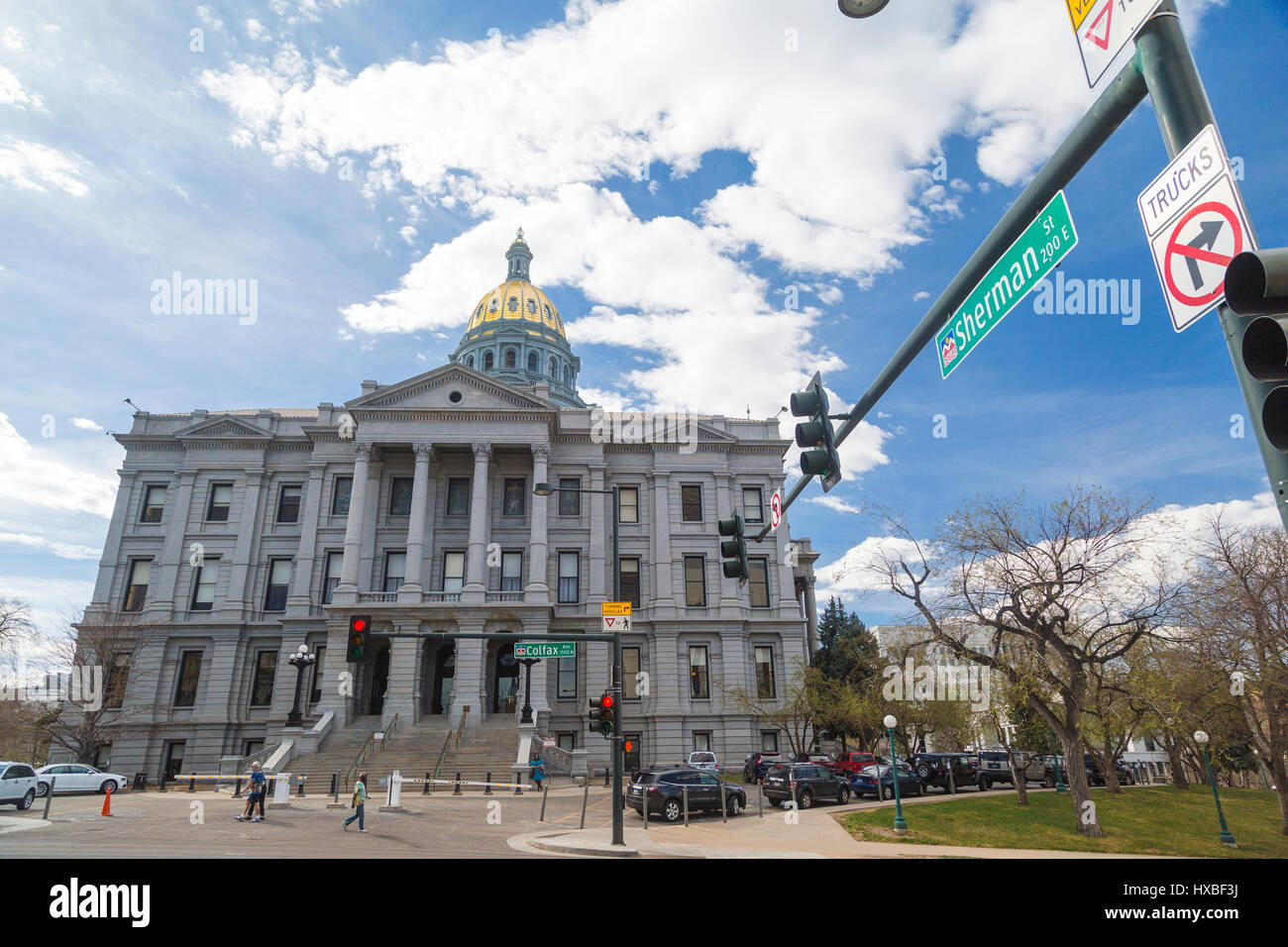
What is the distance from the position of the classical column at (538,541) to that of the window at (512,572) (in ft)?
5.24

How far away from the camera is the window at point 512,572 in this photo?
4394 cm

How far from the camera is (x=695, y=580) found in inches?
1817

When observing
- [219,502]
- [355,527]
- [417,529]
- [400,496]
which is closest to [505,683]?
[417,529]

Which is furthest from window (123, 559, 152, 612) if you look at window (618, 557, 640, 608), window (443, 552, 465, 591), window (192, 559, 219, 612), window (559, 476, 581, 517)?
window (618, 557, 640, 608)

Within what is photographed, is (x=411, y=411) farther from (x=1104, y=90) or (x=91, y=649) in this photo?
(x=1104, y=90)

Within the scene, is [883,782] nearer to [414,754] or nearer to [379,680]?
[414,754]

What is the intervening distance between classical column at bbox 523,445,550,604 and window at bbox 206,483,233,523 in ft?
63.3

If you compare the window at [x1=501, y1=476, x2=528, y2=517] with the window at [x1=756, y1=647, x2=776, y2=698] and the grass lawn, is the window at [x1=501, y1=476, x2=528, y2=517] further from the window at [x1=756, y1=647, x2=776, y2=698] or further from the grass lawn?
the grass lawn

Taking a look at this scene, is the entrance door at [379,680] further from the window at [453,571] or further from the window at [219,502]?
the window at [219,502]

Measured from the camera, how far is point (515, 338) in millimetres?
70250

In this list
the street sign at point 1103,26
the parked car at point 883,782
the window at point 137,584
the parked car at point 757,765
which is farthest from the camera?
the window at point 137,584

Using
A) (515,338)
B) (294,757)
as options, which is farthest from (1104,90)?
(515,338)

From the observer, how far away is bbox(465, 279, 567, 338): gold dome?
7269 centimetres

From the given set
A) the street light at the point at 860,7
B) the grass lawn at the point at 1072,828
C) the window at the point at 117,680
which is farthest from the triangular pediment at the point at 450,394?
the street light at the point at 860,7
